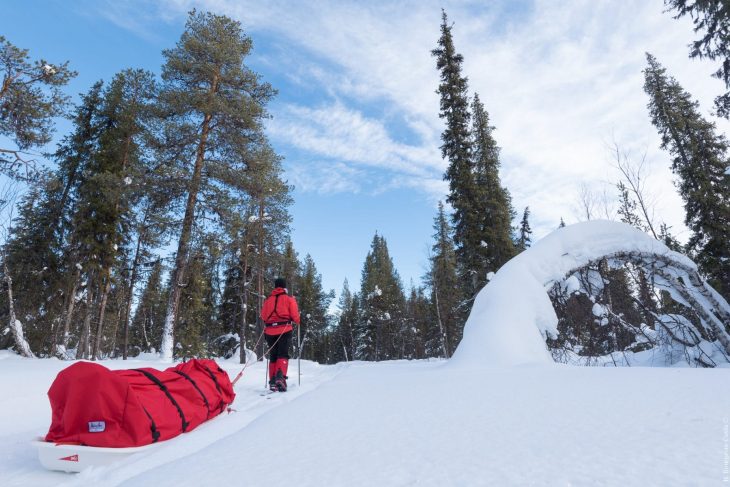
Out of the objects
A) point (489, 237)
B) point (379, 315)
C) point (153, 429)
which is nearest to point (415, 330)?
point (379, 315)

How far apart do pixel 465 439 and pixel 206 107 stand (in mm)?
12796

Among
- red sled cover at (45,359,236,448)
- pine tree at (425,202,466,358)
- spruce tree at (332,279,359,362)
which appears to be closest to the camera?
red sled cover at (45,359,236,448)

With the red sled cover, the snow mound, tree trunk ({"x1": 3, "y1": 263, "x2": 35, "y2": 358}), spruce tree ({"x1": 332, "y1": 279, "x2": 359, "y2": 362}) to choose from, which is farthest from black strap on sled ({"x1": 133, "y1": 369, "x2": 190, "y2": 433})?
spruce tree ({"x1": 332, "y1": 279, "x2": 359, "y2": 362})

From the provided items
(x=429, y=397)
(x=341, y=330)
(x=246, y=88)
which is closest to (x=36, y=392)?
(x=429, y=397)

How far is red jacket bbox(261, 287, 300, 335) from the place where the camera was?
20.2 ft

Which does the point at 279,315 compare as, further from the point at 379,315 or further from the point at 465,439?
the point at 379,315

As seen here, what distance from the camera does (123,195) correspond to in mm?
11055

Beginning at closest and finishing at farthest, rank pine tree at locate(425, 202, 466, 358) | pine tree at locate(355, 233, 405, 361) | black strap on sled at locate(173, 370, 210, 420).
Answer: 1. black strap on sled at locate(173, 370, 210, 420)
2. pine tree at locate(425, 202, 466, 358)
3. pine tree at locate(355, 233, 405, 361)

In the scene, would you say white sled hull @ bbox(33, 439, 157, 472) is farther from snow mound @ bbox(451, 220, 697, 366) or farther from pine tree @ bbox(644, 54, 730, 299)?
pine tree @ bbox(644, 54, 730, 299)

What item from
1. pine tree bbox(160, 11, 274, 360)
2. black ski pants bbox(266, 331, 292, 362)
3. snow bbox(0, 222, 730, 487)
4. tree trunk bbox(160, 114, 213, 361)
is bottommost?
snow bbox(0, 222, 730, 487)

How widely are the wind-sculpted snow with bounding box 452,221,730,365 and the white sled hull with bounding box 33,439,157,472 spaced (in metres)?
4.65

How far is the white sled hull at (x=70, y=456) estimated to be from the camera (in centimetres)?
244

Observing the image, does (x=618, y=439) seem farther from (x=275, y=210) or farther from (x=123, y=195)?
(x=275, y=210)

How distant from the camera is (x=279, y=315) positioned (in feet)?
20.3
